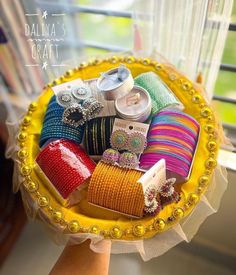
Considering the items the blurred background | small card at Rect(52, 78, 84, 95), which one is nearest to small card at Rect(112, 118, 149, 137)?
small card at Rect(52, 78, 84, 95)

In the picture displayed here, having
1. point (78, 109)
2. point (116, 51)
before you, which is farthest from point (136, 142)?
point (116, 51)

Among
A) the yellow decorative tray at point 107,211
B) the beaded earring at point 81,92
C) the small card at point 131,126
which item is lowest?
the yellow decorative tray at point 107,211

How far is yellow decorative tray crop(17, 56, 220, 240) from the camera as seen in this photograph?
515mm

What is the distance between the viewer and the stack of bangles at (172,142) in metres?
0.54

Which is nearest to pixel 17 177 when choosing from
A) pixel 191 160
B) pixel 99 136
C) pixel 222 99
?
pixel 99 136

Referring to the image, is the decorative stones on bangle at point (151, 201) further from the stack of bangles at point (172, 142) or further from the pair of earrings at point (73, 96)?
the pair of earrings at point (73, 96)

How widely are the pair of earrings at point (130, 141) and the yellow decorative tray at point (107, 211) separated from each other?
0.31ft

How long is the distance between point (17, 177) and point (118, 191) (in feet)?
0.73

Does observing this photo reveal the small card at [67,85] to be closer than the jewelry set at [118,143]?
No

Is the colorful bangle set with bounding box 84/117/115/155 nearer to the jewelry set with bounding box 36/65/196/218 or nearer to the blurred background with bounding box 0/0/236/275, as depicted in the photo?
the jewelry set with bounding box 36/65/196/218

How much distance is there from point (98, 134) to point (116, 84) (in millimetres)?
88

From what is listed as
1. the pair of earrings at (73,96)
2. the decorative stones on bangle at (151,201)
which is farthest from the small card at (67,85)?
the decorative stones on bangle at (151,201)

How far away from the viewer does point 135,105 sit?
56 centimetres

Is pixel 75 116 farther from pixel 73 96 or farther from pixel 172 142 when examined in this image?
pixel 172 142
